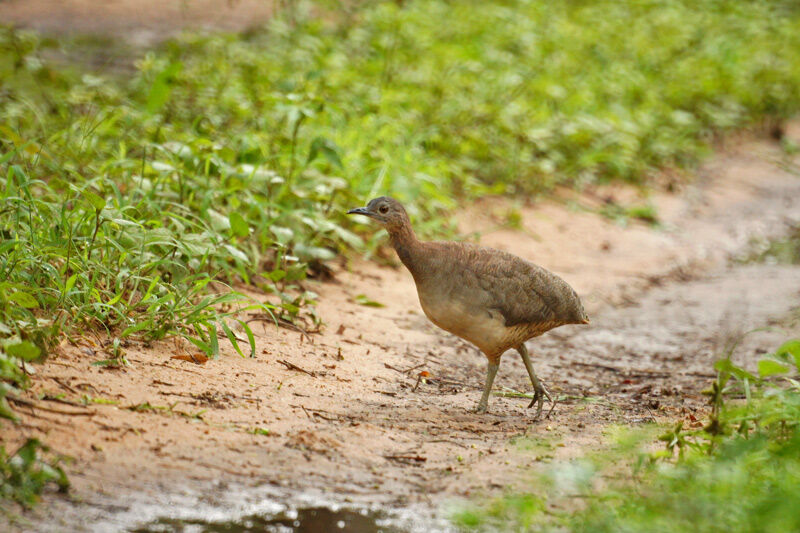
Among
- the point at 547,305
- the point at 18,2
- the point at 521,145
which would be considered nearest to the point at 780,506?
the point at 547,305

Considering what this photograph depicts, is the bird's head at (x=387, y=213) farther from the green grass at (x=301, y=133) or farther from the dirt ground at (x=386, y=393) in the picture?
the dirt ground at (x=386, y=393)

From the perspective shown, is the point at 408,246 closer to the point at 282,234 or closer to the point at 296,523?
the point at 282,234

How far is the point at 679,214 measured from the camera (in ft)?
33.1

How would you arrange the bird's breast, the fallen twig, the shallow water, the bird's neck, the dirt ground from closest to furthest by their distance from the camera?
the shallow water
the dirt ground
the fallen twig
the bird's breast
the bird's neck

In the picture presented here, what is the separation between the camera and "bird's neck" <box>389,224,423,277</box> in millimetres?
4973

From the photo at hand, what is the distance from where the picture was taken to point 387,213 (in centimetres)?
514

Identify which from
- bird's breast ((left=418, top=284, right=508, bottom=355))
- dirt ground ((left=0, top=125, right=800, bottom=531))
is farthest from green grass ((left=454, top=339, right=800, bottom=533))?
bird's breast ((left=418, top=284, right=508, bottom=355))

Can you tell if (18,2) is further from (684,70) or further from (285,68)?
(684,70)

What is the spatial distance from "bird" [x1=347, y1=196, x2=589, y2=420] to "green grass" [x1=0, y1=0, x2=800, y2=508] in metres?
0.93

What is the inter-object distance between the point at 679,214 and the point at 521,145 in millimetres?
1812

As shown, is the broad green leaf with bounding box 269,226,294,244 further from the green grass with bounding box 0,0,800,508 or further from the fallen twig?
the fallen twig

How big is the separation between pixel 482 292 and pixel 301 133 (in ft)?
12.2

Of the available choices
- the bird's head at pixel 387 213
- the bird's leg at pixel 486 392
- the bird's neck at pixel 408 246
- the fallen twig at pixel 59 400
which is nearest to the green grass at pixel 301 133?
the fallen twig at pixel 59 400

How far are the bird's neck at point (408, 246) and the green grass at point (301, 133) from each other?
0.88 meters
